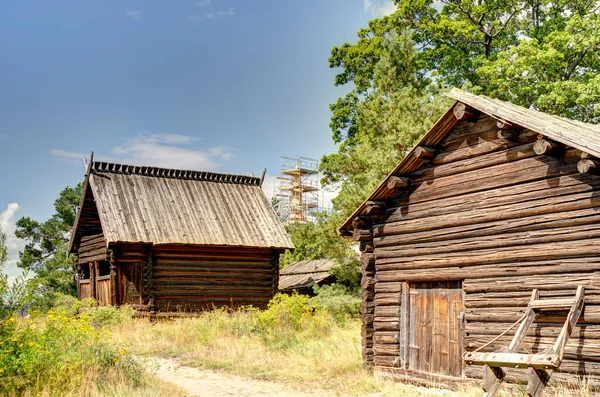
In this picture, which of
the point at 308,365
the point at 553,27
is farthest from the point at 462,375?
the point at 553,27

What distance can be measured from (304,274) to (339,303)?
12.5 metres

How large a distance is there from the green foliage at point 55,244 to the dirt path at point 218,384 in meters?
22.3

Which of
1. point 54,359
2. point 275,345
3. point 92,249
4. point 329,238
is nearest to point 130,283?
point 92,249

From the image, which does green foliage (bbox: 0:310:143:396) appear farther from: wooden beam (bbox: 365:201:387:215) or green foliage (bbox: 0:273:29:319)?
wooden beam (bbox: 365:201:387:215)

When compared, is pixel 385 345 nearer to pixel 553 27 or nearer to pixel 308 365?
pixel 308 365

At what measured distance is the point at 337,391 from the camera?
11766 millimetres

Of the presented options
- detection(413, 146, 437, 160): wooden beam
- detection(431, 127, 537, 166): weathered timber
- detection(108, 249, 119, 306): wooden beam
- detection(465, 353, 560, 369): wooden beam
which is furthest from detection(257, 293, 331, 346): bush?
detection(465, 353, 560, 369): wooden beam

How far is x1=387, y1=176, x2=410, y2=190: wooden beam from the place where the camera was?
12523mm

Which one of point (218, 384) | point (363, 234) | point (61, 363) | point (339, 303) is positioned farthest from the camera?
point (339, 303)

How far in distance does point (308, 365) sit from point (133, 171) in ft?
49.2

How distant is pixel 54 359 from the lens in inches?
391

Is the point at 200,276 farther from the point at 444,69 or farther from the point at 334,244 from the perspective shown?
the point at 444,69

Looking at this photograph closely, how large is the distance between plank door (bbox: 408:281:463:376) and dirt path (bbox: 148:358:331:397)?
206cm

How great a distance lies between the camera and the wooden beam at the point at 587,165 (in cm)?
912
